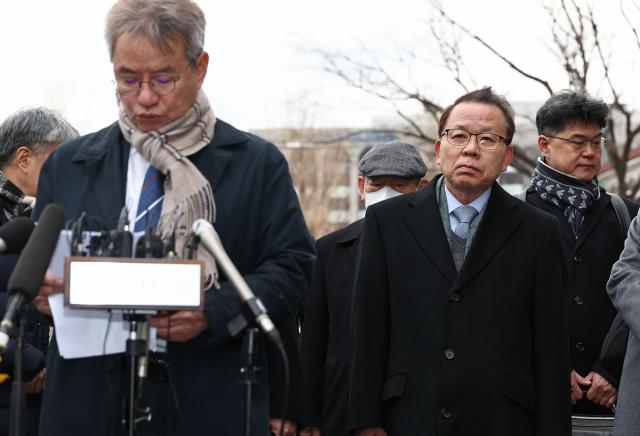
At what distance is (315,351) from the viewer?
621cm

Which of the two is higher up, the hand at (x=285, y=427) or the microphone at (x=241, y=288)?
the microphone at (x=241, y=288)

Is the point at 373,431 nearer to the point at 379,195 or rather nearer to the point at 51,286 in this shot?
the point at 51,286

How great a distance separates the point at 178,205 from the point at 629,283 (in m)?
2.65

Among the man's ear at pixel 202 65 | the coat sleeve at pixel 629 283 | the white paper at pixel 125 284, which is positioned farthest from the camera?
the coat sleeve at pixel 629 283

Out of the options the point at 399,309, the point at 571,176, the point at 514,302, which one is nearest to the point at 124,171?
the point at 399,309

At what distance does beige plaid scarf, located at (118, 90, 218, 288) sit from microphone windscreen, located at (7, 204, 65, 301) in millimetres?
461

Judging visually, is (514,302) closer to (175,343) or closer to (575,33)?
(175,343)

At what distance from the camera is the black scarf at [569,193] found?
661cm

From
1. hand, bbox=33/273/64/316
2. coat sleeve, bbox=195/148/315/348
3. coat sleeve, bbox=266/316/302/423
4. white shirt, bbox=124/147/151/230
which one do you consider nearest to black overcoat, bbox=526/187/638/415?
coat sleeve, bbox=266/316/302/423

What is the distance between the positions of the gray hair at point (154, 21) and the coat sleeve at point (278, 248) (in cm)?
55

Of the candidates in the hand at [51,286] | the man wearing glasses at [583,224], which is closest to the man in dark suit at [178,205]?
the hand at [51,286]

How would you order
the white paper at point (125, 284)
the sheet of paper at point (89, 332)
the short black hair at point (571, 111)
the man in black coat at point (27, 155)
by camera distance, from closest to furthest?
the white paper at point (125, 284), the sheet of paper at point (89, 332), the man in black coat at point (27, 155), the short black hair at point (571, 111)

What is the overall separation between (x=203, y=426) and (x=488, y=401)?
56.8 inches

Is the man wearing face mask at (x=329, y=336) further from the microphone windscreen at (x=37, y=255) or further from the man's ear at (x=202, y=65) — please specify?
the microphone windscreen at (x=37, y=255)
